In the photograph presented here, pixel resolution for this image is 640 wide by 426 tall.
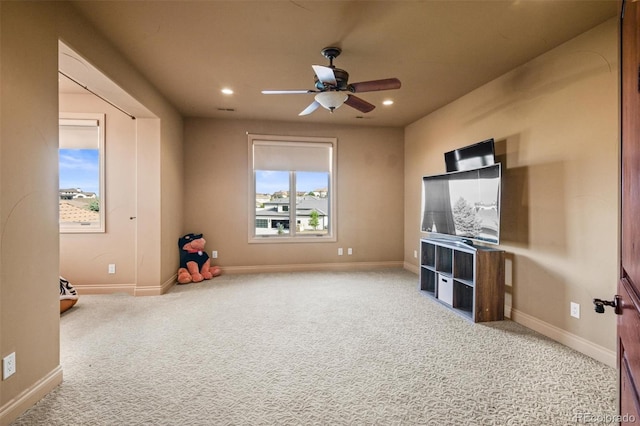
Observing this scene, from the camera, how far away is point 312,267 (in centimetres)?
555

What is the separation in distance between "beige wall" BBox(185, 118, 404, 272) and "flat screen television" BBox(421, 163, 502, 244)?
1471 mm

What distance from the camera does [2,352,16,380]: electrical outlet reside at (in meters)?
1.66

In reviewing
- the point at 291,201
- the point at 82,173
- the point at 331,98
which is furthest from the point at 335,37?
the point at 82,173

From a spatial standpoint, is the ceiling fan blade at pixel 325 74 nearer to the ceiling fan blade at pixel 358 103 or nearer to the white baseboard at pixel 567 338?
the ceiling fan blade at pixel 358 103

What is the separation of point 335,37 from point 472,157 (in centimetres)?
209

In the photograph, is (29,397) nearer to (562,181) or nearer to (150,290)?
(150,290)

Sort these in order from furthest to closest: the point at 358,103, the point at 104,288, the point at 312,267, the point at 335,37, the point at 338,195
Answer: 1. the point at 338,195
2. the point at 312,267
3. the point at 104,288
4. the point at 358,103
5. the point at 335,37

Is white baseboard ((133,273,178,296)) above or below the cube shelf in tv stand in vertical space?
below

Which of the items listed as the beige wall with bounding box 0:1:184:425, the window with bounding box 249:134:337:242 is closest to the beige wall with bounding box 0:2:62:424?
the beige wall with bounding box 0:1:184:425

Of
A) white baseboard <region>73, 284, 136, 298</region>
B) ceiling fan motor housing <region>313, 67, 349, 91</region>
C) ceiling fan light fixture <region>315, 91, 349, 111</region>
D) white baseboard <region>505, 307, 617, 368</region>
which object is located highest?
ceiling fan motor housing <region>313, 67, 349, 91</region>

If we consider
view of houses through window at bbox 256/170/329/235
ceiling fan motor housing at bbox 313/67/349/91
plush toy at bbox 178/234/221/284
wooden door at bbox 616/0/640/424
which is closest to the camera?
wooden door at bbox 616/0/640/424

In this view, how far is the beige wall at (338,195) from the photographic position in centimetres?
522

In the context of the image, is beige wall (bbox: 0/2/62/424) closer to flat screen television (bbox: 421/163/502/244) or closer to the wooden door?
the wooden door

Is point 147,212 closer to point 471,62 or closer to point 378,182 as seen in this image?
point 378,182
